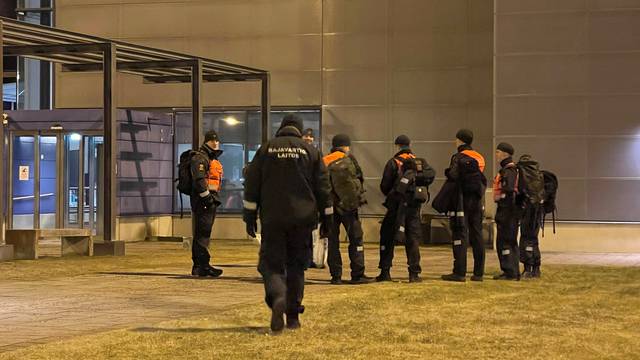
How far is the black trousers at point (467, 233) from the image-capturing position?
1393cm

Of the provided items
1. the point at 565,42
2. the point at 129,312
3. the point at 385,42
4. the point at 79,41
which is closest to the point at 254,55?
the point at 385,42

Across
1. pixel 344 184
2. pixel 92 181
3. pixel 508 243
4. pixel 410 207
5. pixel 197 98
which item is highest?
pixel 197 98

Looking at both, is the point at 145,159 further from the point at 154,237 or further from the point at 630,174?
the point at 630,174

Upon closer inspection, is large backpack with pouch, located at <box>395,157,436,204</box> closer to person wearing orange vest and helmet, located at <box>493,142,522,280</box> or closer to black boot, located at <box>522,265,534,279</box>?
person wearing orange vest and helmet, located at <box>493,142,522,280</box>

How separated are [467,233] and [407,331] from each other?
5115 mm

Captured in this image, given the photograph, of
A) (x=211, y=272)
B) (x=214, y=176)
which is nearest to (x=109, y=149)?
(x=214, y=176)

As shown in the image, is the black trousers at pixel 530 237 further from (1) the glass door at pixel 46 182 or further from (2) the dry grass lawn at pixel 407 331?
(1) the glass door at pixel 46 182

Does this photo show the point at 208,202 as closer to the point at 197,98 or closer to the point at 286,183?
the point at 286,183

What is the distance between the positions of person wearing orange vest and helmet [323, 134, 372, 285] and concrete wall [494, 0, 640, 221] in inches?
340

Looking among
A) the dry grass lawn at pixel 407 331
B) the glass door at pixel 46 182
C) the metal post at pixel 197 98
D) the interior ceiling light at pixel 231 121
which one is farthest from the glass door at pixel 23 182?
the dry grass lawn at pixel 407 331

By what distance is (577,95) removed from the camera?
21.2m

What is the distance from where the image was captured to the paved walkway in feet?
30.9

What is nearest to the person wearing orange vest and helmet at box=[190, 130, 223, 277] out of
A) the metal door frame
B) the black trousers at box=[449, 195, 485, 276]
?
the black trousers at box=[449, 195, 485, 276]

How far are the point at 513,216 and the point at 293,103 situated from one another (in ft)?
41.3
